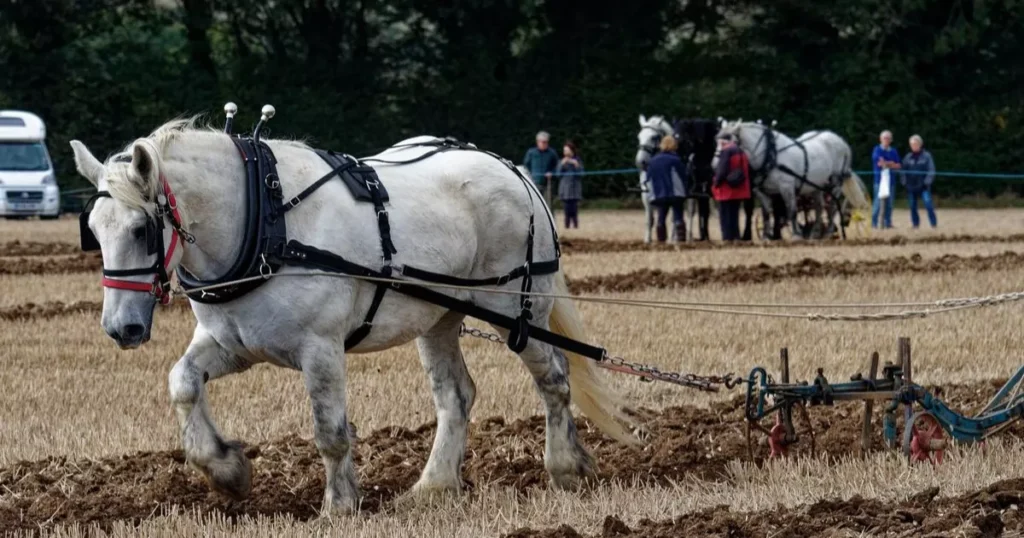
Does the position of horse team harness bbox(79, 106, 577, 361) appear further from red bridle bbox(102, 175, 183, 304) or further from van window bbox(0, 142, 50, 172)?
van window bbox(0, 142, 50, 172)

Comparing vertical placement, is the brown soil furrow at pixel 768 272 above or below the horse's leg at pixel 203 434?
below

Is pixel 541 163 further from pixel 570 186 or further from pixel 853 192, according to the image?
pixel 853 192

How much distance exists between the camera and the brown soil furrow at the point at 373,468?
282 inches

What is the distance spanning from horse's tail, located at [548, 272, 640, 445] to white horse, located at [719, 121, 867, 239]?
17262 mm

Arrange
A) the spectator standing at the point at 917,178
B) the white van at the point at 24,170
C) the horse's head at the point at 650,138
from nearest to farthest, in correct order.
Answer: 1. the horse's head at the point at 650,138
2. the spectator standing at the point at 917,178
3. the white van at the point at 24,170

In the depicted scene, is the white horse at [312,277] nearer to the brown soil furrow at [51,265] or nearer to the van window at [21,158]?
the brown soil furrow at [51,265]

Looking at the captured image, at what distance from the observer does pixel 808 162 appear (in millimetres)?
25719

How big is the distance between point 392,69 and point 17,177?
11.1 metres

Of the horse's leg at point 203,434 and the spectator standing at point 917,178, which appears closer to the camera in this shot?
the horse's leg at point 203,434

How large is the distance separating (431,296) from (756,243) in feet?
57.2

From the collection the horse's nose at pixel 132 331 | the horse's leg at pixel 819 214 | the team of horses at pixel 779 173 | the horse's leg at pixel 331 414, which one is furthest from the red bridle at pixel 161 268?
the horse's leg at pixel 819 214

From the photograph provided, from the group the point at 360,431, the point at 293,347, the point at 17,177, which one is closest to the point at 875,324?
the point at 360,431

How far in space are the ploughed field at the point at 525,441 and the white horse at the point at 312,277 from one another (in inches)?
10.5

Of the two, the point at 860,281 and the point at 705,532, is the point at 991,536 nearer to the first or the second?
the point at 705,532
